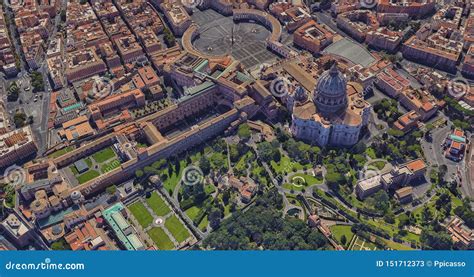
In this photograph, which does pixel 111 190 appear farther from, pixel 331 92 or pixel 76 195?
pixel 331 92

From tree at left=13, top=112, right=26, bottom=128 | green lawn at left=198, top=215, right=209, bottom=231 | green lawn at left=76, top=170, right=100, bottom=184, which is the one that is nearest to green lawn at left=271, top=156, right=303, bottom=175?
green lawn at left=198, top=215, right=209, bottom=231

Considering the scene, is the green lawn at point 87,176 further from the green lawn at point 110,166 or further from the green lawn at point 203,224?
the green lawn at point 203,224

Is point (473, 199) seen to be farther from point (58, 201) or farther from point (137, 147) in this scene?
point (58, 201)

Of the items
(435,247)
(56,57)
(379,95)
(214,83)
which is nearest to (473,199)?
(435,247)

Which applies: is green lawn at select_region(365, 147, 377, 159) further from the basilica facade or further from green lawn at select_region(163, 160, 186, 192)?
green lawn at select_region(163, 160, 186, 192)

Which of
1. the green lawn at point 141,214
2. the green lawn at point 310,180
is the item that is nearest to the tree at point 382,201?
the green lawn at point 310,180
